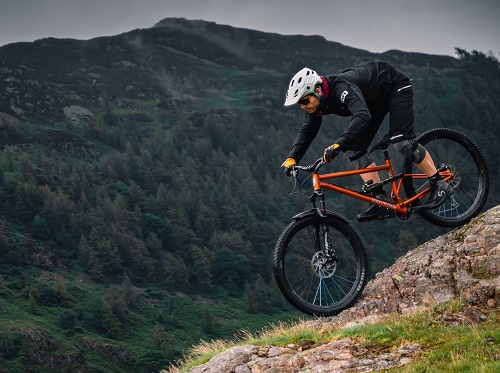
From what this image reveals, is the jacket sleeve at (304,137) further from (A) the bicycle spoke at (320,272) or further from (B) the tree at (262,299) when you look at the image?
(B) the tree at (262,299)

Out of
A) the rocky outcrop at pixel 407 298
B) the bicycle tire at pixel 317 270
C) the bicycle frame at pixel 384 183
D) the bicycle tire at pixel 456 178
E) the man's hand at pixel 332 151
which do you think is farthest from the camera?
the bicycle tire at pixel 456 178

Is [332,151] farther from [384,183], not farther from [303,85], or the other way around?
[384,183]

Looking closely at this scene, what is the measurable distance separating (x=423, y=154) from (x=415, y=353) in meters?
3.89

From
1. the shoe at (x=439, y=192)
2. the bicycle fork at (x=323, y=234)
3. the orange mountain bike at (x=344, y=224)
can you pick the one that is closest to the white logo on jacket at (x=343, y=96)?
the orange mountain bike at (x=344, y=224)

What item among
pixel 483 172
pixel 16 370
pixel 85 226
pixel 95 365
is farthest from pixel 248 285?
pixel 483 172

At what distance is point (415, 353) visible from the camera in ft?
23.8

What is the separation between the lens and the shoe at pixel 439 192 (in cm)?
1009

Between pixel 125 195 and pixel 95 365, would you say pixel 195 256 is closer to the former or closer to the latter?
pixel 125 195

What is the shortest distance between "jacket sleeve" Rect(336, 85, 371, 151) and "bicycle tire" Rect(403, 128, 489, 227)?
166 cm

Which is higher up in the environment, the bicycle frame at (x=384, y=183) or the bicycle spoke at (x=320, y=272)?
the bicycle frame at (x=384, y=183)

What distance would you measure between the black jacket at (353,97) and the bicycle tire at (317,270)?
131 centimetres

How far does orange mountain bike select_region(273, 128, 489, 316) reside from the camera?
920 cm

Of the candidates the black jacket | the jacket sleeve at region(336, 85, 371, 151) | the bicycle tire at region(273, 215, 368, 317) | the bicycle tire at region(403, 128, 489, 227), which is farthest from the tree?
the jacket sleeve at region(336, 85, 371, 151)

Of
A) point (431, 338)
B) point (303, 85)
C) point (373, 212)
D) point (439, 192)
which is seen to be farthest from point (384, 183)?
point (431, 338)
